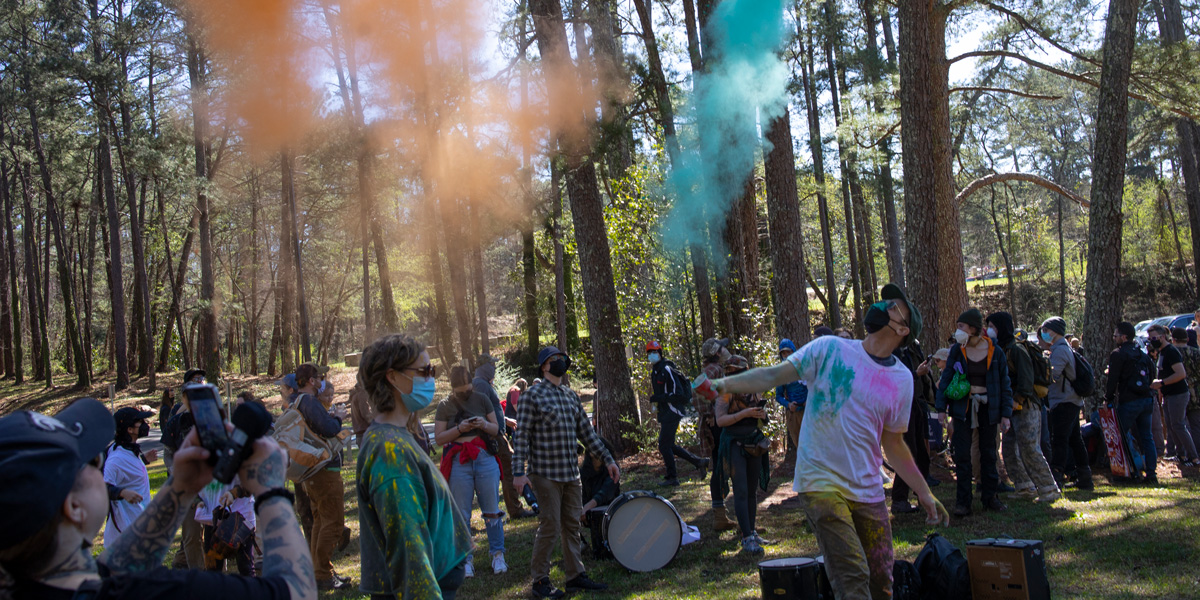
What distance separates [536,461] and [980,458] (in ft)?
14.9

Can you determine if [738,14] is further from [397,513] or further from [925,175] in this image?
[397,513]

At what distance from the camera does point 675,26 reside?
18969 mm

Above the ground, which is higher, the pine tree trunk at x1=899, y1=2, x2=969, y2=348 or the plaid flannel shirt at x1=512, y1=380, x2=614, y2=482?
the pine tree trunk at x1=899, y1=2, x2=969, y2=348

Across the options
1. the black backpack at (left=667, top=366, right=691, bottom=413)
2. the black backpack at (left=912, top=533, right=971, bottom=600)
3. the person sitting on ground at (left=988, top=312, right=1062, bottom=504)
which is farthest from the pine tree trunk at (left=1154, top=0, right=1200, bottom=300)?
the black backpack at (left=912, top=533, right=971, bottom=600)

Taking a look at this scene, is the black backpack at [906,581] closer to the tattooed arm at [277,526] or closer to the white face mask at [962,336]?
the white face mask at [962,336]

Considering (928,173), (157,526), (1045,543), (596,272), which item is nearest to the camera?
(157,526)

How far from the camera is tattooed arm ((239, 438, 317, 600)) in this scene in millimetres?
1626

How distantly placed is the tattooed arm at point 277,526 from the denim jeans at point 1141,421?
9451mm

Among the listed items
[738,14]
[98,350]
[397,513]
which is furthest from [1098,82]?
[98,350]

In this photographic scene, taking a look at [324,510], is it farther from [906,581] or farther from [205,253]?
[205,253]

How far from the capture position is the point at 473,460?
672 centimetres

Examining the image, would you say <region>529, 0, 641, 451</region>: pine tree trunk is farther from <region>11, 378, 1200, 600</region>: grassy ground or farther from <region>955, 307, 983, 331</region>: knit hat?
<region>955, 307, 983, 331</region>: knit hat

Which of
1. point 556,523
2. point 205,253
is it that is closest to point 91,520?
point 556,523

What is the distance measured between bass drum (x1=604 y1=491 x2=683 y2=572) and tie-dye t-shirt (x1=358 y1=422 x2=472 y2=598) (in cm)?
386
